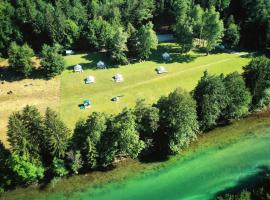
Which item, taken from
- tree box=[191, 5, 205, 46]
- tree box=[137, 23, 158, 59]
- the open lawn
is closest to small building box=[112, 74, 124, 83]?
tree box=[137, 23, 158, 59]

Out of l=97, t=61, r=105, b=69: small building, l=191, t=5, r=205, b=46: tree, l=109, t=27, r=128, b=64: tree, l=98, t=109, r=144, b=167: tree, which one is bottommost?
l=98, t=109, r=144, b=167: tree

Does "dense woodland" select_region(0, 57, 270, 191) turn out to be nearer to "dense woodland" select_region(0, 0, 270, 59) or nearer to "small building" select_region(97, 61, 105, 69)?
"dense woodland" select_region(0, 0, 270, 59)

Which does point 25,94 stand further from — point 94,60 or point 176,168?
point 176,168

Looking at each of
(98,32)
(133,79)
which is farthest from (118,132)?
(98,32)

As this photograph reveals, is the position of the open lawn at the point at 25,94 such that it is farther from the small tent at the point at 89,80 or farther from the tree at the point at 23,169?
the tree at the point at 23,169

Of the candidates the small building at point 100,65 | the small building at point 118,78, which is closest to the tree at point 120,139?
the small building at point 118,78

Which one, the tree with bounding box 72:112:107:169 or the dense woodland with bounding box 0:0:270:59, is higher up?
the dense woodland with bounding box 0:0:270:59

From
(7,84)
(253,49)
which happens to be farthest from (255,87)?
(7,84)
